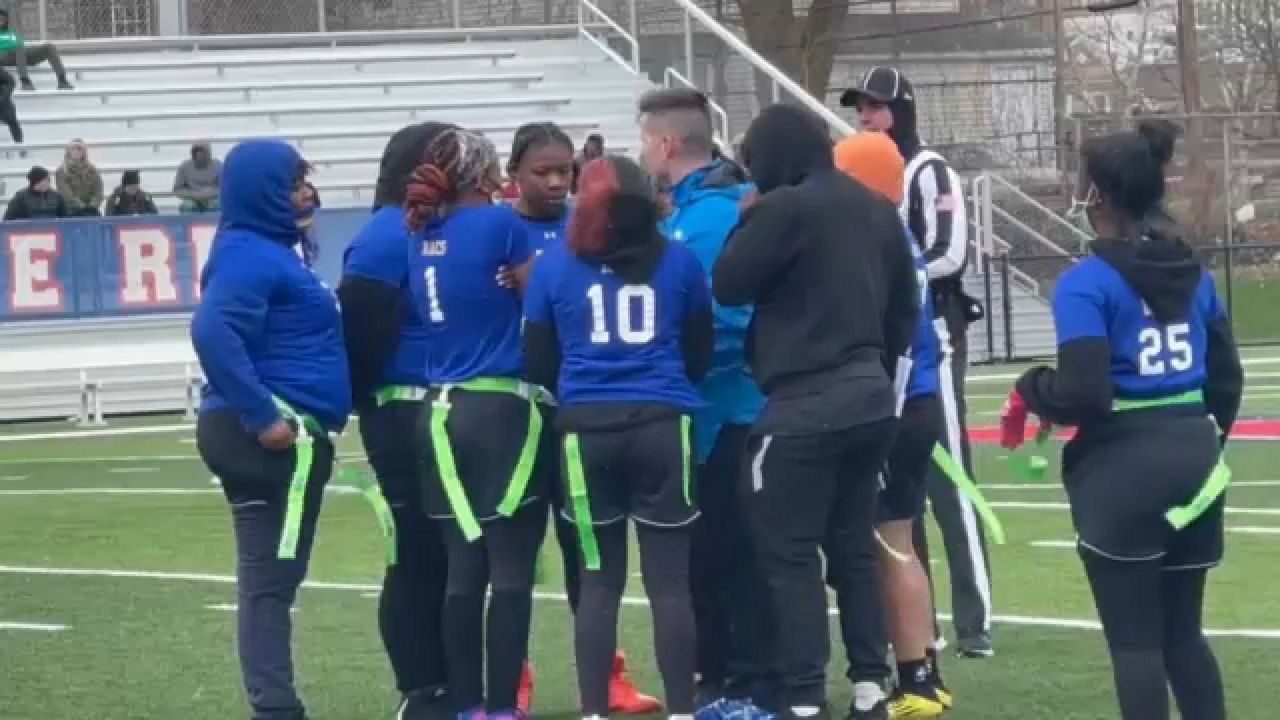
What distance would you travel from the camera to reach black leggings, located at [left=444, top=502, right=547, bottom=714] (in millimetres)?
8148

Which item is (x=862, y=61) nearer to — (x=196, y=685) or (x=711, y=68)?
(x=711, y=68)

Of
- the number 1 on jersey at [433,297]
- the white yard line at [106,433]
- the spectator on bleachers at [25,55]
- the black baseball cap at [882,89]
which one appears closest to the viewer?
the number 1 on jersey at [433,297]

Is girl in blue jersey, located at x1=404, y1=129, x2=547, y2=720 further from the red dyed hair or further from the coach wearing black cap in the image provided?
the coach wearing black cap

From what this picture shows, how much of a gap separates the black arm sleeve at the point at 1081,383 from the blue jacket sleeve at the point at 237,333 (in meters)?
2.50

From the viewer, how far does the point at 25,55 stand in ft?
96.6

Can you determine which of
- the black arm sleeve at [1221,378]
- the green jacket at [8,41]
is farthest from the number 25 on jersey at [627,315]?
the green jacket at [8,41]

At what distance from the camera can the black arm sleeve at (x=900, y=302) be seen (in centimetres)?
808

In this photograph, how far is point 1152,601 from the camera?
22.9 feet

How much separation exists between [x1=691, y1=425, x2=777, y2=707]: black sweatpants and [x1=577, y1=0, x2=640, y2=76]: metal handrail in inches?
861

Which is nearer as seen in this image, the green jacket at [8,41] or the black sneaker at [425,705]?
the black sneaker at [425,705]

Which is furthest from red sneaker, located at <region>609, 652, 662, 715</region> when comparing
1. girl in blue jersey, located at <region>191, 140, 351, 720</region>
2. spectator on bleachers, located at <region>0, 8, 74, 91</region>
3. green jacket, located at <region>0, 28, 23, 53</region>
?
spectator on bleachers, located at <region>0, 8, 74, 91</region>

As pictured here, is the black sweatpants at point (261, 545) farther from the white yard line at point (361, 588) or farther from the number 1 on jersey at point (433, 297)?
the white yard line at point (361, 588)

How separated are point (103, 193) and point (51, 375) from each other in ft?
9.40

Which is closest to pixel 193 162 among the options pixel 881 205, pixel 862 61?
pixel 881 205
